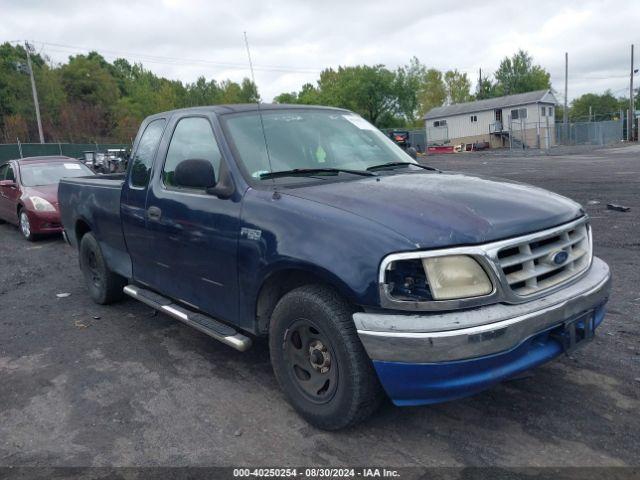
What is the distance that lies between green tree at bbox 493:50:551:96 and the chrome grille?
8968 centimetres

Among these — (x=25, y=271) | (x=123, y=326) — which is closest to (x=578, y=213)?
(x=123, y=326)

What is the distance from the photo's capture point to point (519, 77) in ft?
286

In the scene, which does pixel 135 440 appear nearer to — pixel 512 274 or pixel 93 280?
pixel 512 274

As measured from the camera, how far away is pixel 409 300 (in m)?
2.76

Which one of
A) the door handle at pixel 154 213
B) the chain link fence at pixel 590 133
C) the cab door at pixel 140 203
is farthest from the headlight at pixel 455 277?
the chain link fence at pixel 590 133

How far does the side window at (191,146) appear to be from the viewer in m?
4.02

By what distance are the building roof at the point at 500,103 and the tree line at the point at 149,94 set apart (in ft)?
27.5

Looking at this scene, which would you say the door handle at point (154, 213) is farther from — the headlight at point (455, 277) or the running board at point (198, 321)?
the headlight at point (455, 277)

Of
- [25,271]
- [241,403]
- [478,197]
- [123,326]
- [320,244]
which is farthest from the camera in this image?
[25,271]

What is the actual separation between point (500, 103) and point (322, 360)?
5920cm

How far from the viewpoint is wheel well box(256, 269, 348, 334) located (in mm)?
3270

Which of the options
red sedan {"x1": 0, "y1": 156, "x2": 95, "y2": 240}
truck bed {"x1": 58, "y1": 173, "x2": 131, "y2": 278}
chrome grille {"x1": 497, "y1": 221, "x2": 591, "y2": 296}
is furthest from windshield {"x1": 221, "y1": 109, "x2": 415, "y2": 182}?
red sedan {"x1": 0, "y1": 156, "x2": 95, "y2": 240}

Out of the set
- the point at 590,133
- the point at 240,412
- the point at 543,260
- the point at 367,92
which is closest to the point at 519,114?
the point at 590,133

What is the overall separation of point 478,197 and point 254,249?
1.35 meters
